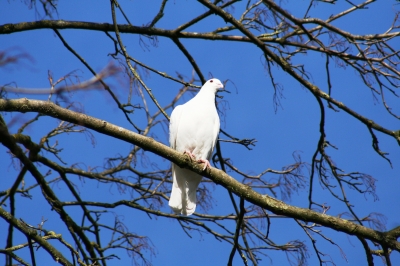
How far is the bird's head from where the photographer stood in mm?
5855

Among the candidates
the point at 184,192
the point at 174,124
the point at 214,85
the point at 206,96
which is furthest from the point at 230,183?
the point at 214,85

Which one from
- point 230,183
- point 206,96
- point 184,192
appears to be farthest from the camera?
point 206,96

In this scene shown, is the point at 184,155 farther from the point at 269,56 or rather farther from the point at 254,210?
the point at 254,210

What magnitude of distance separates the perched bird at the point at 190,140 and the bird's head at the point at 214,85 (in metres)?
0.21

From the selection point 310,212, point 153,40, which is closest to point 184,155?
point 310,212

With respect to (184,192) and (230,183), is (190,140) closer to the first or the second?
(184,192)

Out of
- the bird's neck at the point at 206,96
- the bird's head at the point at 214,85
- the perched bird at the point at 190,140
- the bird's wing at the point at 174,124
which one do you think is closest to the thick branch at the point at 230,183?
the perched bird at the point at 190,140

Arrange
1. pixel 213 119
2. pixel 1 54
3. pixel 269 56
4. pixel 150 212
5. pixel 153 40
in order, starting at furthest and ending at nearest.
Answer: pixel 150 212 < pixel 213 119 < pixel 153 40 < pixel 269 56 < pixel 1 54

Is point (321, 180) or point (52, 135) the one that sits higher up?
point (52, 135)

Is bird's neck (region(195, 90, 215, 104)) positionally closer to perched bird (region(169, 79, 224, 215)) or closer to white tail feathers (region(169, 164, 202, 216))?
perched bird (region(169, 79, 224, 215))

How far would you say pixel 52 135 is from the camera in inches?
225

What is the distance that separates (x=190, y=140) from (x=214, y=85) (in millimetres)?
771

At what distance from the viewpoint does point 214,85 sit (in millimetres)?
5891

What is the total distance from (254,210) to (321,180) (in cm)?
105
